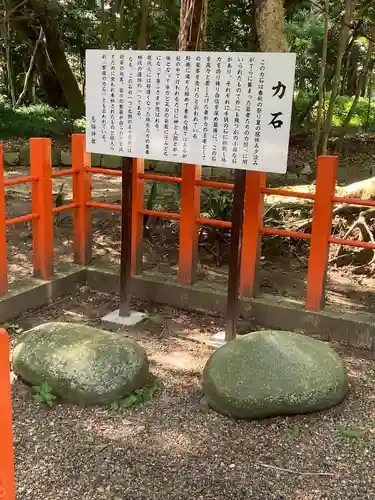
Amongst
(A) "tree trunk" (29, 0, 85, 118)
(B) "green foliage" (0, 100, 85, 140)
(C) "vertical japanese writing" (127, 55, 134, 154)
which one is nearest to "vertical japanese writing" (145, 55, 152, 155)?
(C) "vertical japanese writing" (127, 55, 134, 154)

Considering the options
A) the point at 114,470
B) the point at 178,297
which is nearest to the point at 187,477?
the point at 114,470

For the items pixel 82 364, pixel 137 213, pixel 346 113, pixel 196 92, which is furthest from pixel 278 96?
pixel 346 113

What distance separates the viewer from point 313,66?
1789cm

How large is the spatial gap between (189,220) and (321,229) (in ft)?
3.26

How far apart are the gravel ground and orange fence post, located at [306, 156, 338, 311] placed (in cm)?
78

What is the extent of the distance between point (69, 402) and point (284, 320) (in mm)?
1738

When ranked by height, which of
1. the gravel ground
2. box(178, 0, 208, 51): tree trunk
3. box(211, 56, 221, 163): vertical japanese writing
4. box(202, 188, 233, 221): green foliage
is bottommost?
the gravel ground

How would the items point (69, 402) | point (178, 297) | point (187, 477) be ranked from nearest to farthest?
point (187, 477), point (69, 402), point (178, 297)

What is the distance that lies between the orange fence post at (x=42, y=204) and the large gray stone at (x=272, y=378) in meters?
1.91

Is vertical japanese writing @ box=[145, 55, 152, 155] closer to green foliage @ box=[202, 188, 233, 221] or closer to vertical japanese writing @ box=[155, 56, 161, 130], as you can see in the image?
vertical japanese writing @ box=[155, 56, 161, 130]

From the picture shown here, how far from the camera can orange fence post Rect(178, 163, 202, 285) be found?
4402mm

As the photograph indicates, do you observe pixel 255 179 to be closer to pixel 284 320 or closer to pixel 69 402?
pixel 284 320

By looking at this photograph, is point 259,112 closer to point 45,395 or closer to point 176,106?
point 176,106

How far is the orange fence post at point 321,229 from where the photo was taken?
155 inches
